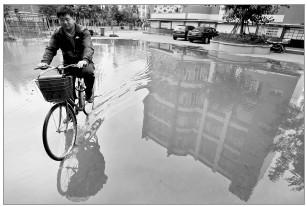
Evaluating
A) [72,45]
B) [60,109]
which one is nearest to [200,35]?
[72,45]

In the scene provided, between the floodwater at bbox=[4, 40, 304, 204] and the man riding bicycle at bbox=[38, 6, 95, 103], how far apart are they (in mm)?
1278

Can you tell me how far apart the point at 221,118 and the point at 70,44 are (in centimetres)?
346

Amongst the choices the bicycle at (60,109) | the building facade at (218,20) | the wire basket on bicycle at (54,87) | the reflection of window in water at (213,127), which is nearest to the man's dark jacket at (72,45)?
the bicycle at (60,109)

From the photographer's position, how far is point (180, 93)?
19.9 feet

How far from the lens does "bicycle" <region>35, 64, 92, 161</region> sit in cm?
256

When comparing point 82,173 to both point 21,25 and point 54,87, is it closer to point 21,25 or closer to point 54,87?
point 54,87

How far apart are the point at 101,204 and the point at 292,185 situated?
2.53m

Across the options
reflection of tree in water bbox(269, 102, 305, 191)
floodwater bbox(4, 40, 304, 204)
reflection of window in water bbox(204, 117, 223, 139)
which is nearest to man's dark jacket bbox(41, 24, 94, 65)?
floodwater bbox(4, 40, 304, 204)

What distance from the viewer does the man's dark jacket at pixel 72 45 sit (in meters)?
3.30

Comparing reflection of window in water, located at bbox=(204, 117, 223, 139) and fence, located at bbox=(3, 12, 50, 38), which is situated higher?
fence, located at bbox=(3, 12, 50, 38)

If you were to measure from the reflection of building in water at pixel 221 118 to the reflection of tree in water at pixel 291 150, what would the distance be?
16 cm

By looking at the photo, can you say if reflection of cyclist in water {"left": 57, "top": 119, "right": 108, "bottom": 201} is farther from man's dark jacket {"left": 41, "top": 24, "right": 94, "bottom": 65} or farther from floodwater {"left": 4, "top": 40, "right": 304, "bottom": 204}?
man's dark jacket {"left": 41, "top": 24, "right": 94, "bottom": 65}

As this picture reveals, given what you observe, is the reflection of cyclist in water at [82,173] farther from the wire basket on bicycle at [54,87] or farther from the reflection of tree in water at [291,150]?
the reflection of tree in water at [291,150]

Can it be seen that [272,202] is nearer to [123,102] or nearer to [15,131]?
[123,102]
